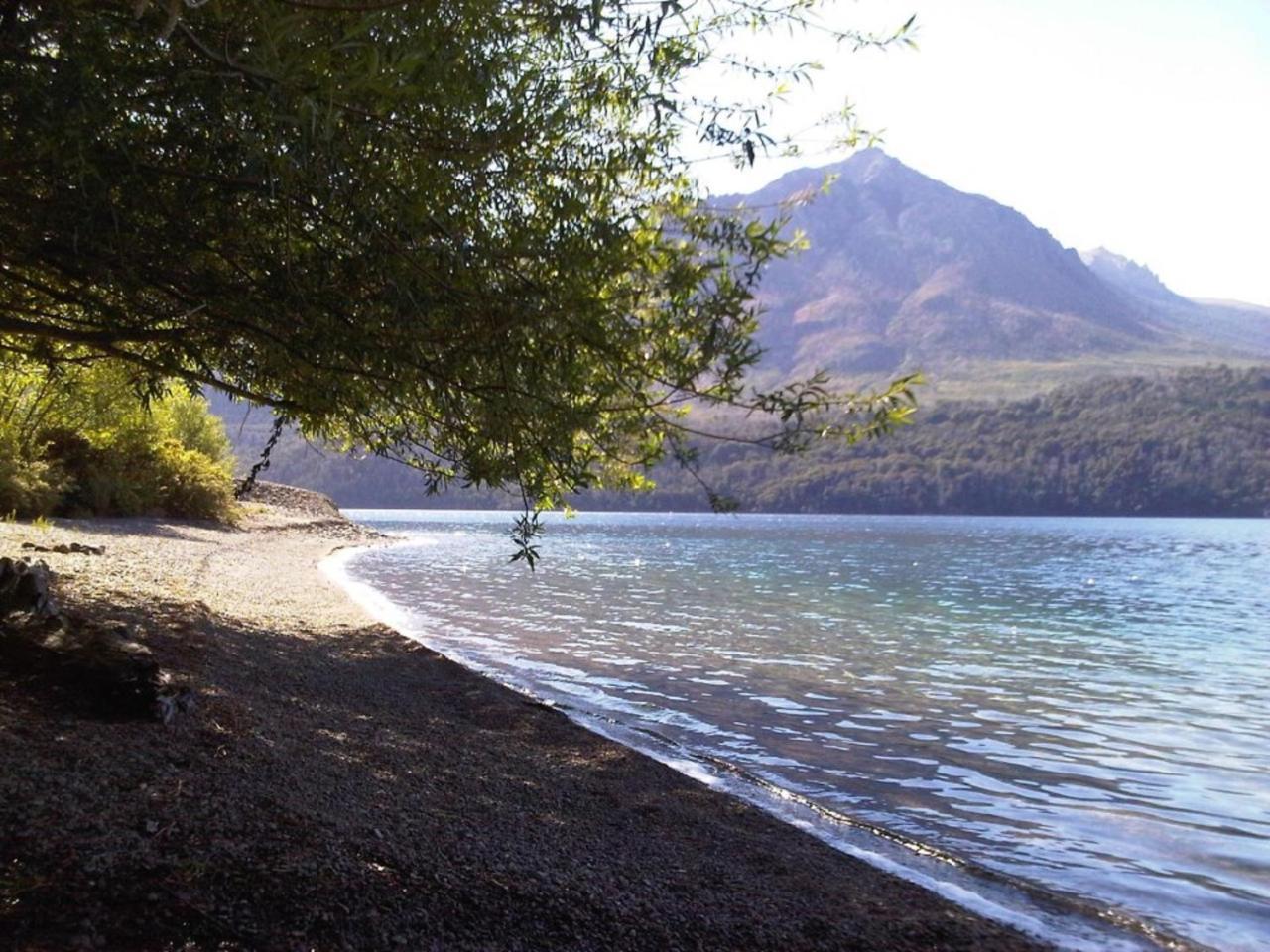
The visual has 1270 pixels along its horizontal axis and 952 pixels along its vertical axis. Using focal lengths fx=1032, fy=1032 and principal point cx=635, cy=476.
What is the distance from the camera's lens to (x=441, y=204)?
5.87m

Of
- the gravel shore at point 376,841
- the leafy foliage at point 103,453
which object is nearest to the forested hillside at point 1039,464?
the leafy foliage at point 103,453

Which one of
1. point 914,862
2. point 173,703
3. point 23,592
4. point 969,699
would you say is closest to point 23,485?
point 23,592

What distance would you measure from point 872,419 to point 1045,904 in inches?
125

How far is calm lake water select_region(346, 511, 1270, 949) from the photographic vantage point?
754cm

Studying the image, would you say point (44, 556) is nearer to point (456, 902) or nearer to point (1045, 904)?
point (456, 902)

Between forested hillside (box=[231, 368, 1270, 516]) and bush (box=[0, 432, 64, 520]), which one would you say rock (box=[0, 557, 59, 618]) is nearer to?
bush (box=[0, 432, 64, 520])

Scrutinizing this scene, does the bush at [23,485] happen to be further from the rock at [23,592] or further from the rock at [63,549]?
the rock at [23,592]

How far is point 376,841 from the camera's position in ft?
16.4

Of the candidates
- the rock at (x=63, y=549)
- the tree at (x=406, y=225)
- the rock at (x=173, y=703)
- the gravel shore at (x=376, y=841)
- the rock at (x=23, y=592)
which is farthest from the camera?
the rock at (x=63, y=549)

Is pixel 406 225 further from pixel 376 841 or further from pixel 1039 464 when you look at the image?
pixel 1039 464

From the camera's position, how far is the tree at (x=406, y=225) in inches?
187

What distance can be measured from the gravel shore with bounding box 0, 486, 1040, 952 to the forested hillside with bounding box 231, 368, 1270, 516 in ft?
388

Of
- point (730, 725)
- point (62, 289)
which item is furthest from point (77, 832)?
point (730, 725)

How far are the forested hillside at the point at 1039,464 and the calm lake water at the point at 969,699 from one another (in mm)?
100147
